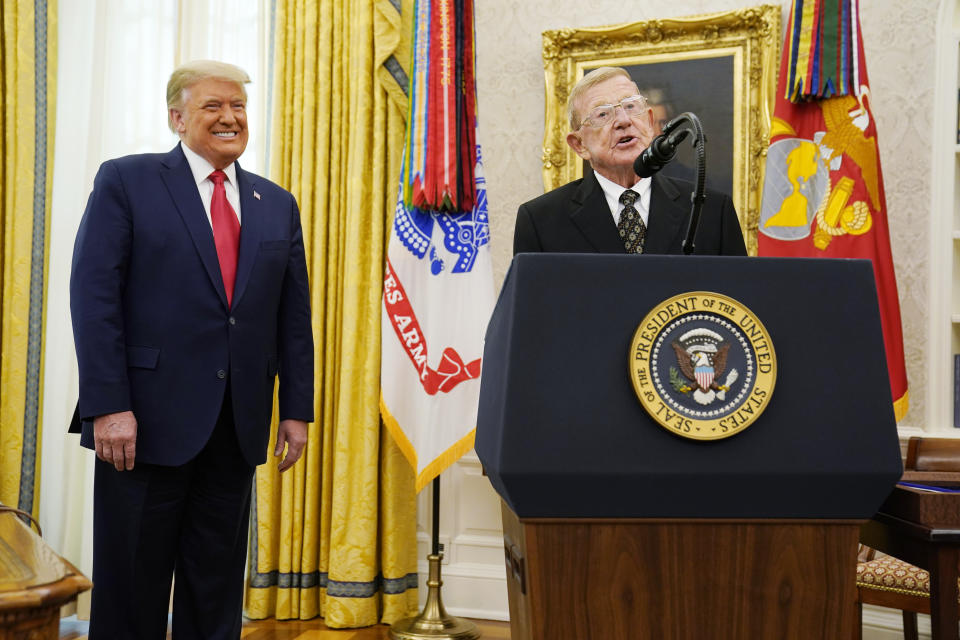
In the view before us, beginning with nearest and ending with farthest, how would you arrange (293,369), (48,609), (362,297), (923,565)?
(48,609) → (923,565) → (293,369) → (362,297)

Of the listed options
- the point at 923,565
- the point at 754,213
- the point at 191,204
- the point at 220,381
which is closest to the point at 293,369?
the point at 220,381

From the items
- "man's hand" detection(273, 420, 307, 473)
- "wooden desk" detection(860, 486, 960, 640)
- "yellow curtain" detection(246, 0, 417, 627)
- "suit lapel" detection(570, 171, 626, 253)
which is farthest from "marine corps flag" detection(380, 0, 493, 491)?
"wooden desk" detection(860, 486, 960, 640)

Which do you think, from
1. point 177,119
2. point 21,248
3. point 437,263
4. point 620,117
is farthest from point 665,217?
point 21,248

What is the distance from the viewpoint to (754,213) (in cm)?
338

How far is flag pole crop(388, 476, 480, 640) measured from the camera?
10.6 feet

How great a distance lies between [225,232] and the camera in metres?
2.15

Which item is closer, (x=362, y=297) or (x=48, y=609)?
(x=48, y=609)

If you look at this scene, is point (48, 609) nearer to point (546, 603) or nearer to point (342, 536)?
point (546, 603)

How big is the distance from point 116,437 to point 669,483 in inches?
56.5

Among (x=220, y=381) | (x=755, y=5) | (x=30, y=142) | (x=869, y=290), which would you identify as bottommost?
(x=220, y=381)

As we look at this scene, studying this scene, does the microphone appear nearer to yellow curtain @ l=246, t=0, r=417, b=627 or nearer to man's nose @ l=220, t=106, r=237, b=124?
man's nose @ l=220, t=106, r=237, b=124

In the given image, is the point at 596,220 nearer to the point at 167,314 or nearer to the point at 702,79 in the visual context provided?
the point at 167,314

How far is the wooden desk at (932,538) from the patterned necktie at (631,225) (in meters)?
0.64

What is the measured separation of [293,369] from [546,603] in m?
1.46
